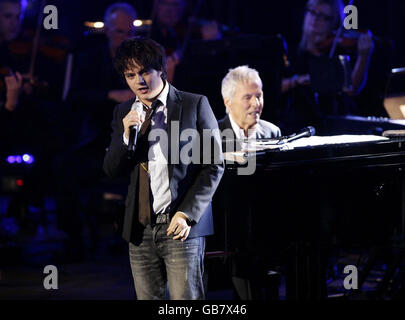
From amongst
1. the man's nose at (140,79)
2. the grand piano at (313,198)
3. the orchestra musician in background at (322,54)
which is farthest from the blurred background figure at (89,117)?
the man's nose at (140,79)

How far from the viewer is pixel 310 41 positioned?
6.09 m

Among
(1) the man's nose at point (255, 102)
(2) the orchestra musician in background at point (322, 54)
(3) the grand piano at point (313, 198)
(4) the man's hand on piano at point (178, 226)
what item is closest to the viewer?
(4) the man's hand on piano at point (178, 226)

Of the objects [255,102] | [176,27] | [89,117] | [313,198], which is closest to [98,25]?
[176,27]

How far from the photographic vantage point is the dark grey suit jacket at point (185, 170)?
2943mm

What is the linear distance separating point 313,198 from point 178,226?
2.19 feet

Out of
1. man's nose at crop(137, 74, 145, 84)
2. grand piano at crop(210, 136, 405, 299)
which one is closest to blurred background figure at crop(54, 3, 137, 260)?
grand piano at crop(210, 136, 405, 299)

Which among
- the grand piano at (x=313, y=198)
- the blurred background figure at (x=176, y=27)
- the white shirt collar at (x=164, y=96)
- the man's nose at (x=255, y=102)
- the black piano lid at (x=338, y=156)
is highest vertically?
the blurred background figure at (x=176, y=27)

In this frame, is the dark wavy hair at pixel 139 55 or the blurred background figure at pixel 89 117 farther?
the blurred background figure at pixel 89 117

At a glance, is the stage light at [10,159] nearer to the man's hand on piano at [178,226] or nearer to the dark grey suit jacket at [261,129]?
the dark grey suit jacket at [261,129]

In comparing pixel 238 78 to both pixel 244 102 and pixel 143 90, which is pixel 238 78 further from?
pixel 143 90

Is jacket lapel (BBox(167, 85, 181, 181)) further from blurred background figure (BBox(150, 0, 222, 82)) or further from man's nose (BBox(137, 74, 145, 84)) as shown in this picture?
blurred background figure (BBox(150, 0, 222, 82))

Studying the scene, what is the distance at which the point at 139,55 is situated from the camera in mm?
2982
